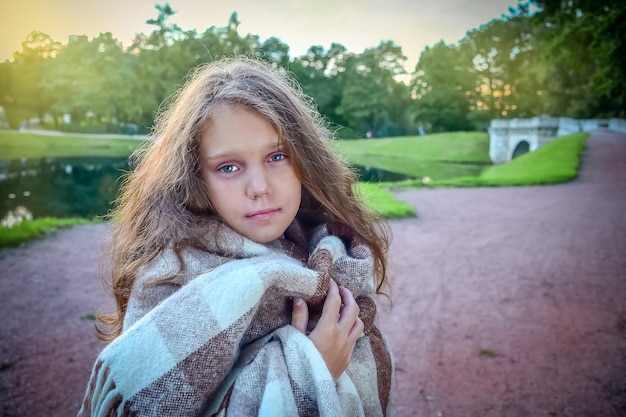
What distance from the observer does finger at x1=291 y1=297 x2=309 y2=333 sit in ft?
3.63

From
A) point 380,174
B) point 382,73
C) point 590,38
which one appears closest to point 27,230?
point 590,38

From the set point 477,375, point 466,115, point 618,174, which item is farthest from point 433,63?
point 477,375

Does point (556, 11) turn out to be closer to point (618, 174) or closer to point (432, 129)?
point (618, 174)

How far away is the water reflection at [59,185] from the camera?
31.4 ft

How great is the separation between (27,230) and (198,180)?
765cm

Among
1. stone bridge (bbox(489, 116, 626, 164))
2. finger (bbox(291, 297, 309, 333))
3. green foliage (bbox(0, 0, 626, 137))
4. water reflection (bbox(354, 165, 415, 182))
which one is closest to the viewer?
finger (bbox(291, 297, 309, 333))

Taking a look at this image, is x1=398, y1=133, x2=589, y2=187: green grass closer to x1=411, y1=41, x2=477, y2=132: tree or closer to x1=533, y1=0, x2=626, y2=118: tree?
A: x1=533, y1=0, x2=626, y2=118: tree

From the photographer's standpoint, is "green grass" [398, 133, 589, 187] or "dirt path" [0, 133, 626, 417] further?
"green grass" [398, 133, 589, 187]

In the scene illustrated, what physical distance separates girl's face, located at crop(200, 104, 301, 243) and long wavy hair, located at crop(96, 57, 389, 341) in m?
0.04

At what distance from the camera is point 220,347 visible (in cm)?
93

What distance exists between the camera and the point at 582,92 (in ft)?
89.1

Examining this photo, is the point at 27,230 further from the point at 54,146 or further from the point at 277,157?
the point at 277,157

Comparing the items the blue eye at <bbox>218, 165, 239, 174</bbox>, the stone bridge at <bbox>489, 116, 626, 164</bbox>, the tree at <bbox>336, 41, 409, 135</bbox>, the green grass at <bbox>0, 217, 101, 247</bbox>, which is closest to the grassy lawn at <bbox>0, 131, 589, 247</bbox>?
the green grass at <bbox>0, 217, 101, 247</bbox>

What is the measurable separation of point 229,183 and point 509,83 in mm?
38345
